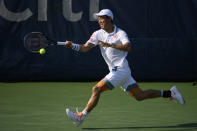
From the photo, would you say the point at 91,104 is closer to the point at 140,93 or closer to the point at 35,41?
the point at 140,93

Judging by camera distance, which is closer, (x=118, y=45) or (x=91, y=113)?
(x=118, y=45)

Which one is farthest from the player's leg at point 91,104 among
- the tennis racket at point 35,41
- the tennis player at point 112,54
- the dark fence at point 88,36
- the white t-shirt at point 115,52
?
the dark fence at point 88,36

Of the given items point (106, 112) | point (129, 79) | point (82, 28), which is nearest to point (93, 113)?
point (106, 112)

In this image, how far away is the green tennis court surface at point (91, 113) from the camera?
19.7 ft

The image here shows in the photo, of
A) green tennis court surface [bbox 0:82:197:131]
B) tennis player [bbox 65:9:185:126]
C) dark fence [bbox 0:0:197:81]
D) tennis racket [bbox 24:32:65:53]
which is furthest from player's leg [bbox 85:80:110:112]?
dark fence [bbox 0:0:197:81]

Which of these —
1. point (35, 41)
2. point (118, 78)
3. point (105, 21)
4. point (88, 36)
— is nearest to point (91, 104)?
point (118, 78)

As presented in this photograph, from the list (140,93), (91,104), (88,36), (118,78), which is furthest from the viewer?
(88,36)

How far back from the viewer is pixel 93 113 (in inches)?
275

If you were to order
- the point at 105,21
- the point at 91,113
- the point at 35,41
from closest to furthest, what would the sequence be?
the point at 105,21
the point at 91,113
the point at 35,41

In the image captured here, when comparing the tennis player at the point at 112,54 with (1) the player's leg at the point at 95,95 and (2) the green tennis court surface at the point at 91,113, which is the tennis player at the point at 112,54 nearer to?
(1) the player's leg at the point at 95,95

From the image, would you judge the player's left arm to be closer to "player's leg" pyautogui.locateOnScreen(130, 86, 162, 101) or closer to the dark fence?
"player's leg" pyautogui.locateOnScreen(130, 86, 162, 101)

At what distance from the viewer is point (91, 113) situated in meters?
6.98

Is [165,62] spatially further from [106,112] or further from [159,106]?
[106,112]

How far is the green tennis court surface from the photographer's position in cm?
602
